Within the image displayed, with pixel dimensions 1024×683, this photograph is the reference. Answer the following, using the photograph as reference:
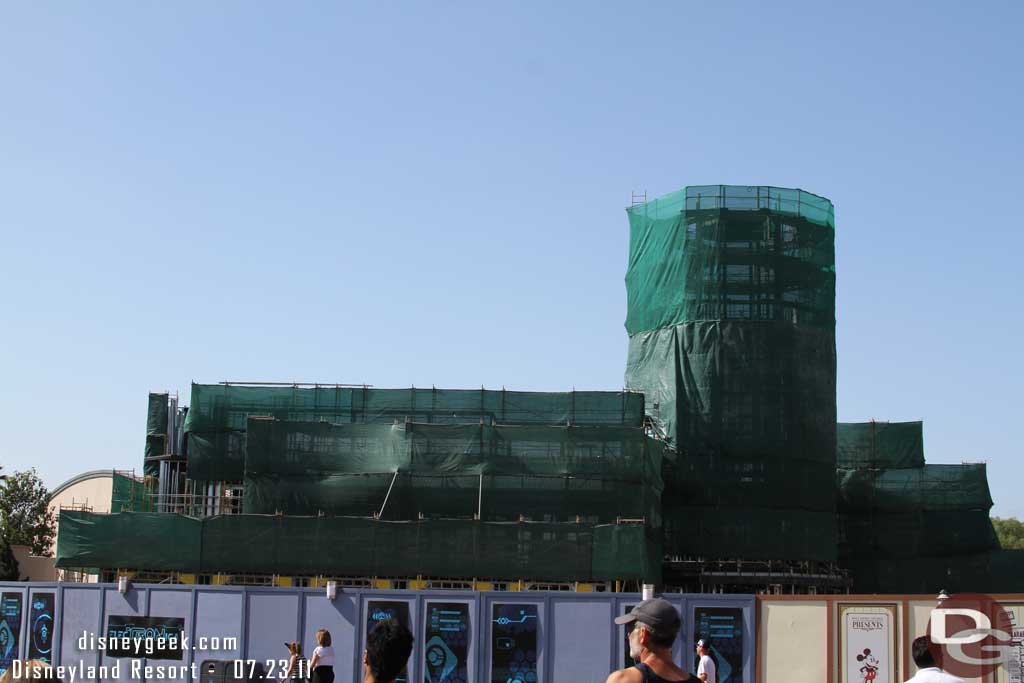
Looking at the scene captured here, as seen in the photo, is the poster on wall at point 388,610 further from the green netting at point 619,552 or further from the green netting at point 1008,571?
the green netting at point 1008,571

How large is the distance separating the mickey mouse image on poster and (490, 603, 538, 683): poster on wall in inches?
232

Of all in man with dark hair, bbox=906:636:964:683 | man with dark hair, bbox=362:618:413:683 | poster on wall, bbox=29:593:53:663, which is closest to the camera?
man with dark hair, bbox=362:618:413:683

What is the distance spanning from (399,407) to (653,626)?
146 ft

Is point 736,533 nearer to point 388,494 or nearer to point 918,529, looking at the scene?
point 918,529

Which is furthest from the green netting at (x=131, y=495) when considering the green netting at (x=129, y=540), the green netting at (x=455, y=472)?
the green netting at (x=455, y=472)

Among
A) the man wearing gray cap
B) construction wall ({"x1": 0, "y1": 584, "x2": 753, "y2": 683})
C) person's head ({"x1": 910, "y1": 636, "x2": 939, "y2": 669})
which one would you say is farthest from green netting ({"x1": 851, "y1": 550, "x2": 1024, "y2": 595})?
the man wearing gray cap

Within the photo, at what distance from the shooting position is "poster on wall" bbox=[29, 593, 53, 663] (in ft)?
83.9

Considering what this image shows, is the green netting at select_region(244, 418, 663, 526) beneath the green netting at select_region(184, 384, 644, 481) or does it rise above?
beneath

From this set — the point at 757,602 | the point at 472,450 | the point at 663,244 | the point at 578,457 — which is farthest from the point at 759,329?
the point at 757,602

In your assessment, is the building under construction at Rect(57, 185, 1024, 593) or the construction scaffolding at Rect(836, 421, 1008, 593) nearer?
the building under construction at Rect(57, 185, 1024, 593)

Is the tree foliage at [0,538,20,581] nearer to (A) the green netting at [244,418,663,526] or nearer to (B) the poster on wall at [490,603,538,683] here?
(A) the green netting at [244,418,663,526]

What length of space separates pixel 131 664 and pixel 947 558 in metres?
41.3

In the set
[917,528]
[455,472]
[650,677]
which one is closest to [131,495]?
[455,472]

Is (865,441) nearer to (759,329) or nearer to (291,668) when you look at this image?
(759,329)
